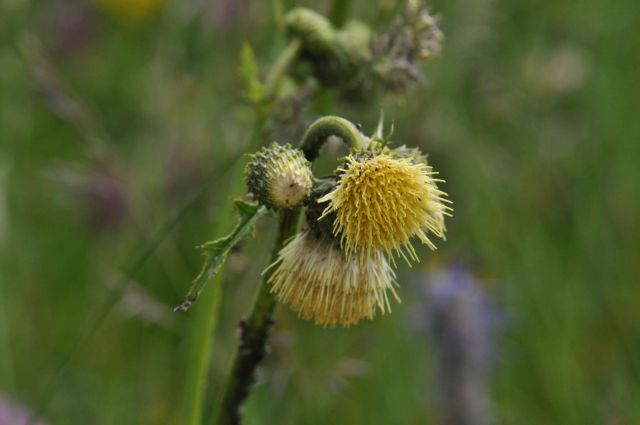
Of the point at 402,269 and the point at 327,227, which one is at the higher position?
the point at 402,269

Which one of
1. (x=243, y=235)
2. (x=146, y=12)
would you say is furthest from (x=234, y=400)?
(x=146, y=12)

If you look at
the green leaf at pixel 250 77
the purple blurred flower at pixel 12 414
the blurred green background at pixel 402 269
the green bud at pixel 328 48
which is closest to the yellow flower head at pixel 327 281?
the green leaf at pixel 250 77

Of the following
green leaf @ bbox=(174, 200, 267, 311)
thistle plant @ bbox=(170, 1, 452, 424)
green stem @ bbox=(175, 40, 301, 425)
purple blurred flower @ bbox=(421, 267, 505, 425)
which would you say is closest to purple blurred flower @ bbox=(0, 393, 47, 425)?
green stem @ bbox=(175, 40, 301, 425)

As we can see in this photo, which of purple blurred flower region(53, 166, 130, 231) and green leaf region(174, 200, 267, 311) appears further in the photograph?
purple blurred flower region(53, 166, 130, 231)

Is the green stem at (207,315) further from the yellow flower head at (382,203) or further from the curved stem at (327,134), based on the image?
the yellow flower head at (382,203)

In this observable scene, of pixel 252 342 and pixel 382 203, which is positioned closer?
pixel 382 203

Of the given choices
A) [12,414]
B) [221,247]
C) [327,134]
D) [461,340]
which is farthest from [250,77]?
[461,340]

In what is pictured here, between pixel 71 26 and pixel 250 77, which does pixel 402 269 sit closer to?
pixel 250 77

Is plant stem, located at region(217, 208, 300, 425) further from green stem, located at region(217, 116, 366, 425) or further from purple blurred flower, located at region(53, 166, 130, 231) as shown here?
purple blurred flower, located at region(53, 166, 130, 231)
